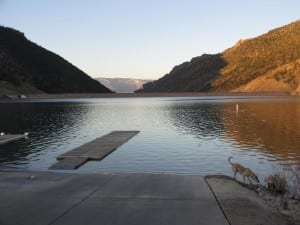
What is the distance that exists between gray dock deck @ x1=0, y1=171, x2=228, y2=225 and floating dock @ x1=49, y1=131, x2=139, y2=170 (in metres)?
6.53

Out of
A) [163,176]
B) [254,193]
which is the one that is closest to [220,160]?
[163,176]

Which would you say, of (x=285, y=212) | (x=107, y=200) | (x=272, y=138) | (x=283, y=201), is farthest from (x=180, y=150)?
(x=285, y=212)

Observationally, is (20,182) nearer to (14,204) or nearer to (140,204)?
(14,204)

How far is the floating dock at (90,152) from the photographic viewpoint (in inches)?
938

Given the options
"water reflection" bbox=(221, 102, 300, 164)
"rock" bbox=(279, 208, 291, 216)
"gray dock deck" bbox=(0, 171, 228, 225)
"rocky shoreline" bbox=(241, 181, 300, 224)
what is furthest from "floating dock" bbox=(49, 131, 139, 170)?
"rock" bbox=(279, 208, 291, 216)

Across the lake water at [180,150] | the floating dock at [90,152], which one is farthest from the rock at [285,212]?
the floating dock at [90,152]

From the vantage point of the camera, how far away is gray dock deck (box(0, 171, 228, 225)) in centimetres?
1102

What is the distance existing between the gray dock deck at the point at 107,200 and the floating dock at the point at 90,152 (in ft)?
21.4

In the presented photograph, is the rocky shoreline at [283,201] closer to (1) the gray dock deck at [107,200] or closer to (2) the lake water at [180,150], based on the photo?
(1) the gray dock deck at [107,200]

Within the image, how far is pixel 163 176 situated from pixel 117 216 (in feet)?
19.5

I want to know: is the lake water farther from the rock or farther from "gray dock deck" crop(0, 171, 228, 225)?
the rock

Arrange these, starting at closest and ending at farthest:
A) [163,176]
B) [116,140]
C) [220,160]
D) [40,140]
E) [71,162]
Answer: [163,176]
[71,162]
[220,160]
[116,140]
[40,140]

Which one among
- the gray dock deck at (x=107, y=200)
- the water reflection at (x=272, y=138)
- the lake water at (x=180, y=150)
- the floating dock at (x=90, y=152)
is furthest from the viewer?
the water reflection at (x=272, y=138)

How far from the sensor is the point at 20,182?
15.9m
